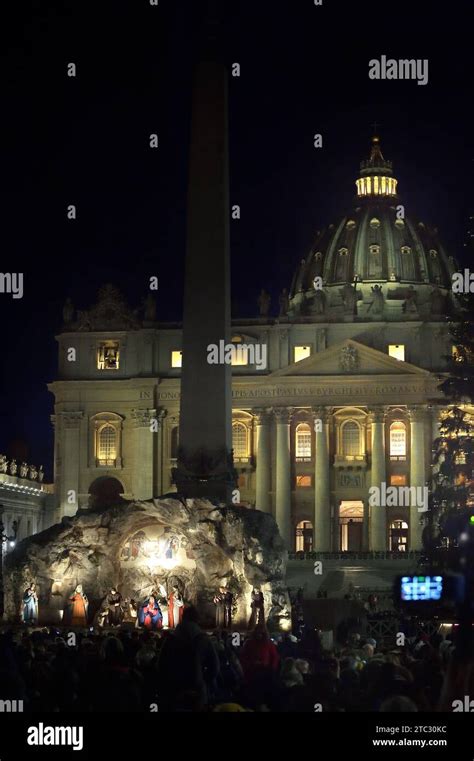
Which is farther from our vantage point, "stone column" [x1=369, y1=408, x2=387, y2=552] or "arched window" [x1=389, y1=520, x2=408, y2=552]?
"arched window" [x1=389, y1=520, x2=408, y2=552]

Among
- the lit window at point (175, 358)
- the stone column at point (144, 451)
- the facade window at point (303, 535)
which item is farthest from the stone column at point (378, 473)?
the stone column at point (144, 451)

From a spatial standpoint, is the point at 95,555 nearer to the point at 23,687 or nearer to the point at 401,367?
the point at 23,687

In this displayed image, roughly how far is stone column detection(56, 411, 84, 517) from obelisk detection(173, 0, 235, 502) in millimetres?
67328

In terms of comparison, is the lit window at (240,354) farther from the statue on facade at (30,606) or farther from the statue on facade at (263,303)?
the statue on facade at (30,606)

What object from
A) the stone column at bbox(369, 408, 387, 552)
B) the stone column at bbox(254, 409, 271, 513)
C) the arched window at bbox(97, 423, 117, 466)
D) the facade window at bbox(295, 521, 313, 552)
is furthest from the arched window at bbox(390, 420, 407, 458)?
the arched window at bbox(97, 423, 117, 466)

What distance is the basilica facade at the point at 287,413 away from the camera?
112 metres

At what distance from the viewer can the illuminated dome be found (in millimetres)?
143500

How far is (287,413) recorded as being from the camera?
11244 centimetres

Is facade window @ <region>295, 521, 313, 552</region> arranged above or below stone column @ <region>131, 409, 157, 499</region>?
Answer: below

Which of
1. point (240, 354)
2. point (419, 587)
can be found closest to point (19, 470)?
point (240, 354)

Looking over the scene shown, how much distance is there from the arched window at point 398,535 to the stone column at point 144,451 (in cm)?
1632

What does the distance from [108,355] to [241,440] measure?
10983mm

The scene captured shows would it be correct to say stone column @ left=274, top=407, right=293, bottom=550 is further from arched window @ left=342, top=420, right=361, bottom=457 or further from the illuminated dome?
the illuminated dome

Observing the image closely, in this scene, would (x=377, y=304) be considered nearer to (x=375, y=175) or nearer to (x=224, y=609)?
(x=375, y=175)
